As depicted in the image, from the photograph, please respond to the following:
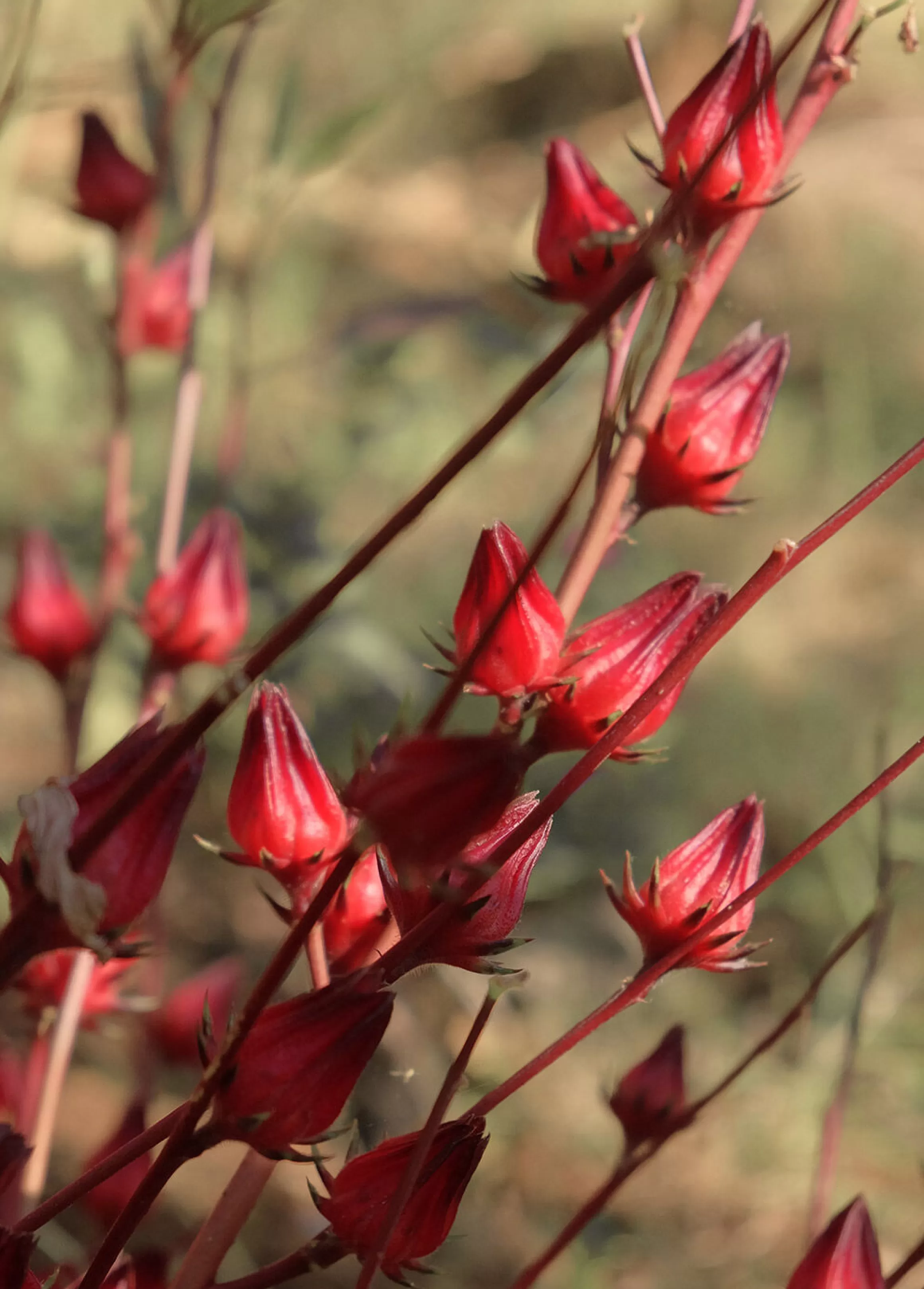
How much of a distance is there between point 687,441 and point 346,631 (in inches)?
19.3

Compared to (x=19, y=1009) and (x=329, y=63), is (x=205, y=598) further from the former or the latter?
(x=329, y=63)

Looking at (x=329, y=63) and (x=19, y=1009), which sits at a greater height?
(x=329, y=63)

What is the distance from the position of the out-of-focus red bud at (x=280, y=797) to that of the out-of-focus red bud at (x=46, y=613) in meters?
0.24

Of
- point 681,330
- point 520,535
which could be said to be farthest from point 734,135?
point 520,535

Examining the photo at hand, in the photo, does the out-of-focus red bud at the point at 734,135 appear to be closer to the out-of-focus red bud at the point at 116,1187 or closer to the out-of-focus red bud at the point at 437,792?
the out-of-focus red bud at the point at 437,792

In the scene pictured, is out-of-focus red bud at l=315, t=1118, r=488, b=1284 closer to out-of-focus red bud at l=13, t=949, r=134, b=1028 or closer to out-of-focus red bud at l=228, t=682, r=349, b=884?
out-of-focus red bud at l=228, t=682, r=349, b=884

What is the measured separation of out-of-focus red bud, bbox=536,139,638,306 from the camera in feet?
0.92

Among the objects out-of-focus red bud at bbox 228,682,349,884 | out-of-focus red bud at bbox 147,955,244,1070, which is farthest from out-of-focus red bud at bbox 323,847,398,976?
out-of-focus red bud at bbox 147,955,244,1070

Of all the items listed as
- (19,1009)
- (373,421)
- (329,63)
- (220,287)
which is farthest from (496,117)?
(19,1009)

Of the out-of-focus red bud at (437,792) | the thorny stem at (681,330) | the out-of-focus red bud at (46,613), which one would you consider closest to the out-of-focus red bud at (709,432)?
the thorny stem at (681,330)

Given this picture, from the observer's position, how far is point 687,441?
0.26 metres

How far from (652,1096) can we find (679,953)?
0.33 ft

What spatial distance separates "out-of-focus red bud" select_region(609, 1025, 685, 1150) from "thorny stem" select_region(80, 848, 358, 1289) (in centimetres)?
14

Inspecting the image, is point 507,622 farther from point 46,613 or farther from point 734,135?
point 46,613
